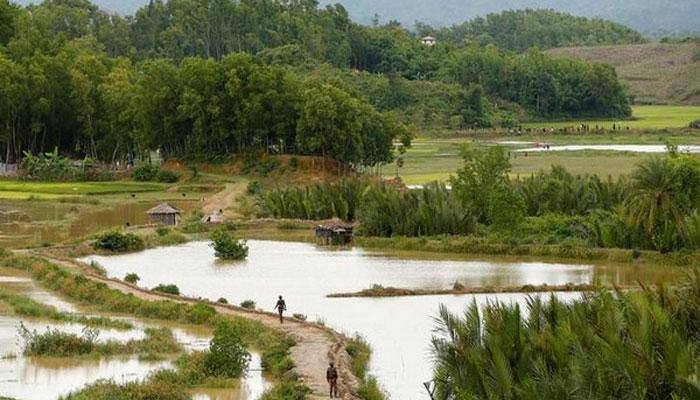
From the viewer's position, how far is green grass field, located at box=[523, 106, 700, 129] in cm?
10432

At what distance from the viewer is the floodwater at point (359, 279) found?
29300 mm

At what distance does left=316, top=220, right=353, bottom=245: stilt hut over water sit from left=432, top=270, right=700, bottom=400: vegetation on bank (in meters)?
23.7

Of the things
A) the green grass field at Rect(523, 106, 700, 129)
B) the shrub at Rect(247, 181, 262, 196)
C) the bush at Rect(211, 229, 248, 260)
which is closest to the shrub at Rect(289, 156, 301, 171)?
the shrub at Rect(247, 181, 262, 196)

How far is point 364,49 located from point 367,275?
290 ft

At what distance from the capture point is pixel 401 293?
3534 cm

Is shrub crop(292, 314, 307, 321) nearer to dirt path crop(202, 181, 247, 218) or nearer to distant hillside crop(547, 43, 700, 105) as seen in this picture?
dirt path crop(202, 181, 247, 218)

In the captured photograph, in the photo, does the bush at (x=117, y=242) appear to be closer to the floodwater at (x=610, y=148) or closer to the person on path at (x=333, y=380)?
the person on path at (x=333, y=380)

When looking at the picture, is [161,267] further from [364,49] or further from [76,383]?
[364,49]

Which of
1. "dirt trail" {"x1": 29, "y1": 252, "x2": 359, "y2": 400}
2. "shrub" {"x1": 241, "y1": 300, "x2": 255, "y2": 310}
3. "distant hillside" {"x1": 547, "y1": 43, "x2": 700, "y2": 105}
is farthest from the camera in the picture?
"distant hillside" {"x1": 547, "y1": 43, "x2": 700, "y2": 105}

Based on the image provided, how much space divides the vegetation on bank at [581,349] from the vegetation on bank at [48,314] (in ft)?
36.0

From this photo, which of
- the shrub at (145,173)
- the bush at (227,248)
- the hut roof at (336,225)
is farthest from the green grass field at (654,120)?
the bush at (227,248)

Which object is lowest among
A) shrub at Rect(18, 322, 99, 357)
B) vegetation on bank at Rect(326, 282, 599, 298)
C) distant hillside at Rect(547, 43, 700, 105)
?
vegetation on bank at Rect(326, 282, 599, 298)

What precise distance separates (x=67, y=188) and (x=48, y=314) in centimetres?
3537

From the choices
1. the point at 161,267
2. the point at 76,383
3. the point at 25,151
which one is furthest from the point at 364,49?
the point at 76,383
